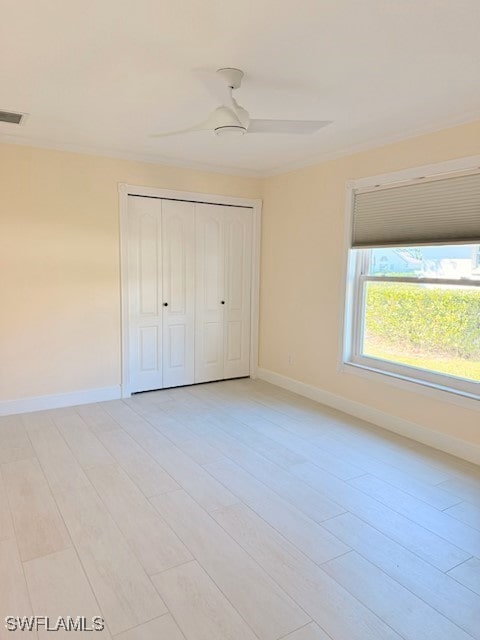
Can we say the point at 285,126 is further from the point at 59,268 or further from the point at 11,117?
the point at 59,268

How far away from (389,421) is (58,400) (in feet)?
10.1

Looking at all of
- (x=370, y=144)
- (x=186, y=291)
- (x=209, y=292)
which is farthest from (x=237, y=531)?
(x=370, y=144)

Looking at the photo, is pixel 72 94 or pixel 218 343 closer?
pixel 72 94

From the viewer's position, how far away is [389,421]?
3.77 meters

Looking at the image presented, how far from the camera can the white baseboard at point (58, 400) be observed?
3975mm

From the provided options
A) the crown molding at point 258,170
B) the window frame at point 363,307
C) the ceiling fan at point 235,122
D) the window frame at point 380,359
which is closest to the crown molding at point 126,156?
the crown molding at point 258,170

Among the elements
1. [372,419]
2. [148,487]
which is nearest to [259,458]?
[148,487]

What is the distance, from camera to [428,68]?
2.35 m

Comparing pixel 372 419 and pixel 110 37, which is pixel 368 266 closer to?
pixel 372 419

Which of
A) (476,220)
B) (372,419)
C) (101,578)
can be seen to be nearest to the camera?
(101,578)

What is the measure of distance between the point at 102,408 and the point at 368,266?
9.40 ft

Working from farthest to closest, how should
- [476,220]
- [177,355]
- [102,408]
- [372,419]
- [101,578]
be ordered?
1. [177,355]
2. [102,408]
3. [372,419]
4. [476,220]
5. [101,578]

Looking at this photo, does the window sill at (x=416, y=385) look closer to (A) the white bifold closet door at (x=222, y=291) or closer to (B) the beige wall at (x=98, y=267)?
(B) the beige wall at (x=98, y=267)

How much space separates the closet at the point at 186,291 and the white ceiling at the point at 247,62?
1.15 m
